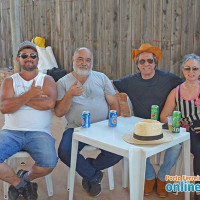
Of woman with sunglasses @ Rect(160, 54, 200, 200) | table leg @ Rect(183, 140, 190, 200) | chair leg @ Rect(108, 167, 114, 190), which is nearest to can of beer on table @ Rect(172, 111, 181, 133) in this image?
table leg @ Rect(183, 140, 190, 200)

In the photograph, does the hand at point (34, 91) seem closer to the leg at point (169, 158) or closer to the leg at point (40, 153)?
the leg at point (40, 153)

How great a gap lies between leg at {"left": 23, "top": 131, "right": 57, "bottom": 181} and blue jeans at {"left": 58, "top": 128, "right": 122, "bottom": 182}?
124 millimetres

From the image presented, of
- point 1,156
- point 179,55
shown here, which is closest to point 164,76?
point 179,55

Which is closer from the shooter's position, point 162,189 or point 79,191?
point 162,189

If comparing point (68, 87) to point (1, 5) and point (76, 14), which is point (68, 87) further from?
point (1, 5)

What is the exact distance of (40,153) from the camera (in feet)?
9.05

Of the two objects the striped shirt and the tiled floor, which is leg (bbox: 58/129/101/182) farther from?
the striped shirt

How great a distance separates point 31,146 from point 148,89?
1.37 meters

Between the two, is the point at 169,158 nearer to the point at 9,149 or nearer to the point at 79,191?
the point at 79,191

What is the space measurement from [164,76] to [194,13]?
1.54m

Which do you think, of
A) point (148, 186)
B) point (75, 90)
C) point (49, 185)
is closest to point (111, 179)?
point (148, 186)

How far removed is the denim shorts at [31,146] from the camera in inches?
108

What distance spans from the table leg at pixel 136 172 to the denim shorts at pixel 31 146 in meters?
0.89

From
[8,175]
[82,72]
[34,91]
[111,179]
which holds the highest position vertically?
[82,72]
